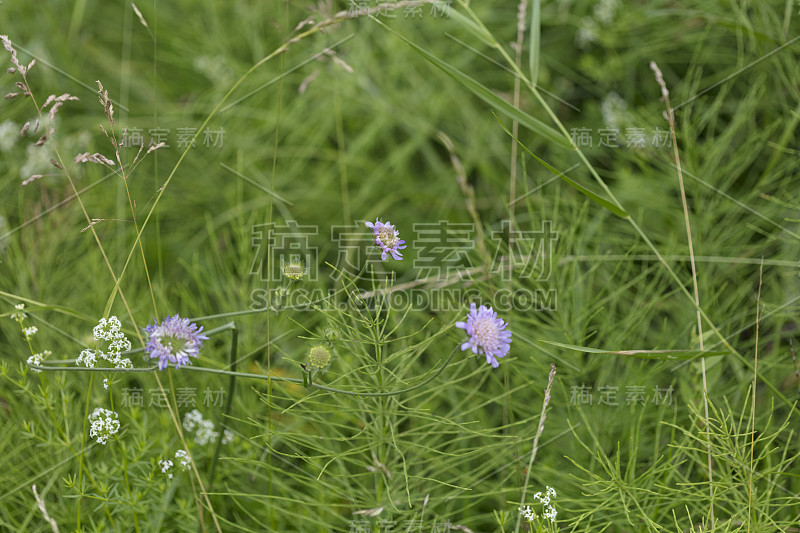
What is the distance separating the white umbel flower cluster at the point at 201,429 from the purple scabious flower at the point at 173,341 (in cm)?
48

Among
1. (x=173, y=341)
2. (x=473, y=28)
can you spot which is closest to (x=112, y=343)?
(x=173, y=341)

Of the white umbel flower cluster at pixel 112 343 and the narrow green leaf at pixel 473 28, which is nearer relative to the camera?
the white umbel flower cluster at pixel 112 343

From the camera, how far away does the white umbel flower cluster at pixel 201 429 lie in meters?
1.68

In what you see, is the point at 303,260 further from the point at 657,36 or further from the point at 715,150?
the point at 657,36

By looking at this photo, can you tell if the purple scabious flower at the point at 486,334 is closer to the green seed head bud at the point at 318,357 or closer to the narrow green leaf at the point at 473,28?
the green seed head bud at the point at 318,357

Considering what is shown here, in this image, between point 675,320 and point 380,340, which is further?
point 675,320

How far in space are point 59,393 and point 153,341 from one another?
745mm

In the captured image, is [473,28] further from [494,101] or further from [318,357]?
[318,357]

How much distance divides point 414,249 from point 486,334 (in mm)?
1213

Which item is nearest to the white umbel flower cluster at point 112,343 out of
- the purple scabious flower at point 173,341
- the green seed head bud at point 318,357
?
the purple scabious flower at point 173,341

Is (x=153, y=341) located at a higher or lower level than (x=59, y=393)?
higher

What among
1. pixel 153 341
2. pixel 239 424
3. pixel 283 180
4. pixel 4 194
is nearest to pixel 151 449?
pixel 239 424

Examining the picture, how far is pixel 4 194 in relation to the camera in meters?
2.46

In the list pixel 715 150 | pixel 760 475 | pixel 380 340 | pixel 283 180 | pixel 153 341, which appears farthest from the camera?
pixel 283 180
